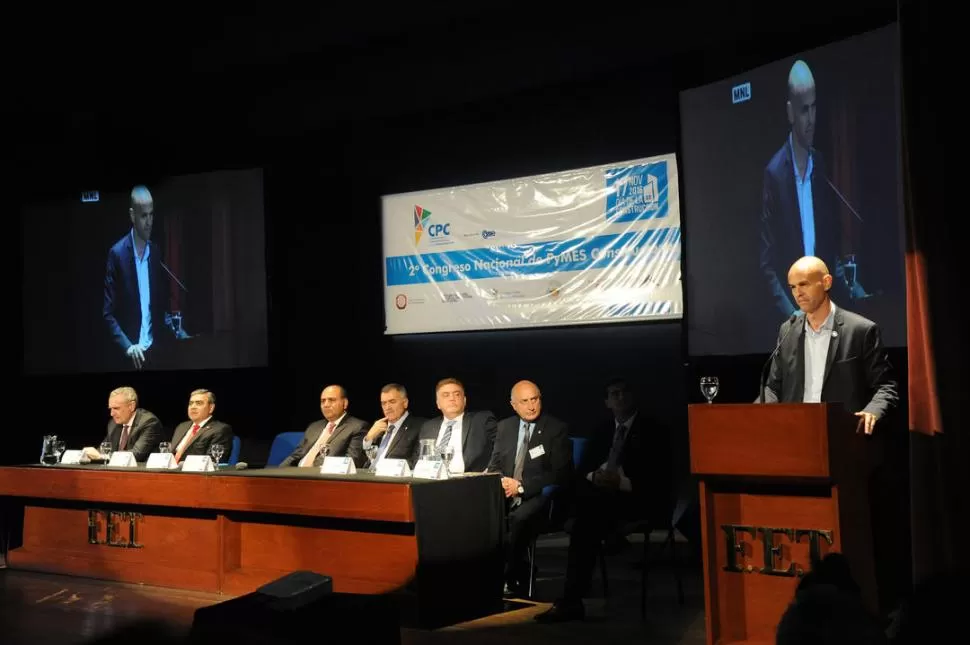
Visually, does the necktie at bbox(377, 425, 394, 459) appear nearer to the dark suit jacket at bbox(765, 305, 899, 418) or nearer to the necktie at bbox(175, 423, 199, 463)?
the necktie at bbox(175, 423, 199, 463)

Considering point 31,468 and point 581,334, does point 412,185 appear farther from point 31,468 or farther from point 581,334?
point 31,468

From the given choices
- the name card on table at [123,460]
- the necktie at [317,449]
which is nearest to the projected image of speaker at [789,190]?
the necktie at [317,449]

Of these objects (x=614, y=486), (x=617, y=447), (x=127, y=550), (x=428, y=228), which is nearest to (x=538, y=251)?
(x=428, y=228)

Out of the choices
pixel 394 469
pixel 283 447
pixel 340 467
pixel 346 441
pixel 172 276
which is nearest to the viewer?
pixel 394 469

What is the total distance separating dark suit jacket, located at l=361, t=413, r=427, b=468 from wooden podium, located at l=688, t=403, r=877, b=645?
2.44 metres

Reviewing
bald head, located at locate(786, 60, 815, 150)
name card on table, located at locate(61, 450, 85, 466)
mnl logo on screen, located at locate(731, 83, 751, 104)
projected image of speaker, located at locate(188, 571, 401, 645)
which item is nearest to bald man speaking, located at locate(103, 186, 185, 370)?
name card on table, located at locate(61, 450, 85, 466)

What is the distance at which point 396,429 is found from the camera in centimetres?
545

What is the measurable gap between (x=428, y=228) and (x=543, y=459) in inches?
93.6

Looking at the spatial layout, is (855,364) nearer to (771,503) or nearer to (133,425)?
(771,503)

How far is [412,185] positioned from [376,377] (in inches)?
57.2

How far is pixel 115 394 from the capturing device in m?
6.36

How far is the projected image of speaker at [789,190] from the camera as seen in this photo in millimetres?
4266

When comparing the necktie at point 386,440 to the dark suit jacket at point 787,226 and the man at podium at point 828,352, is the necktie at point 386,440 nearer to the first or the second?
the dark suit jacket at point 787,226

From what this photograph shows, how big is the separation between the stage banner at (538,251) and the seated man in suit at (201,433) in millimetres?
1518
